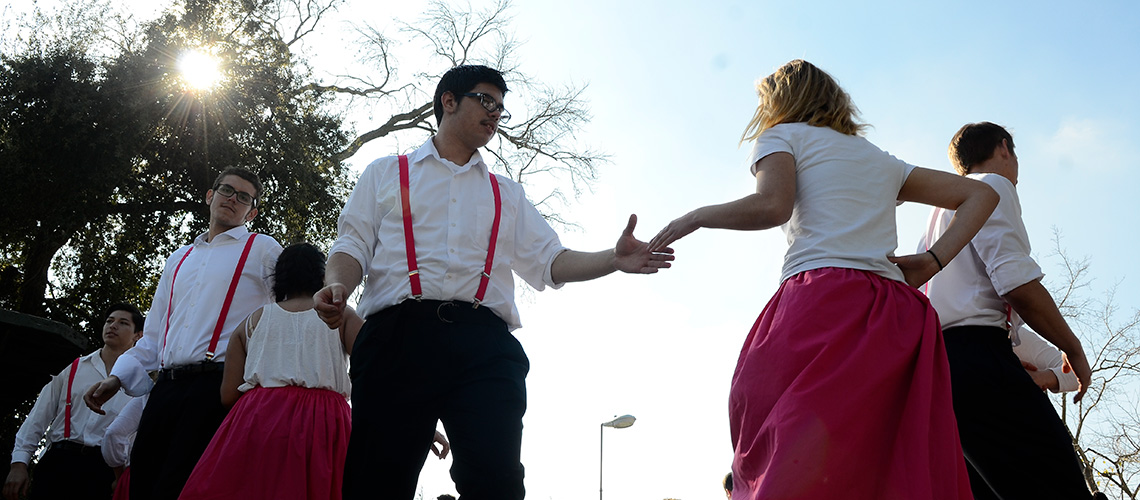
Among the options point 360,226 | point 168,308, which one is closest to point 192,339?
point 168,308

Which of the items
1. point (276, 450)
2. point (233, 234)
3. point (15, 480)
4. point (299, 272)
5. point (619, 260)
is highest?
point (233, 234)

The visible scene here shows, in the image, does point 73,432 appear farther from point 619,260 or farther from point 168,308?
point 619,260

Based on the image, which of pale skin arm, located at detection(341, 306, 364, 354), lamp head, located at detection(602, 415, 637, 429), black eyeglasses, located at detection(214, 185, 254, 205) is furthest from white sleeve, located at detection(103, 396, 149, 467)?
lamp head, located at detection(602, 415, 637, 429)

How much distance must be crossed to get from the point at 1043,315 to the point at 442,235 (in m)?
2.15

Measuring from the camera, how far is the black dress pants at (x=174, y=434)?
13.7 feet

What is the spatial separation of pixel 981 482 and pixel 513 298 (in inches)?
67.9

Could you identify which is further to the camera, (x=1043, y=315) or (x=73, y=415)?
(x=73, y=415)

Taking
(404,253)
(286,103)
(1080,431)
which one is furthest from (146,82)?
(1080,431)

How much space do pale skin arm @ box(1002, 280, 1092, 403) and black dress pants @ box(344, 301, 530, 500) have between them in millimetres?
1800

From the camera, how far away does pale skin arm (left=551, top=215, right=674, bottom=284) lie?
3.02 metres

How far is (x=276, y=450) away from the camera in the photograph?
4109 millimetres

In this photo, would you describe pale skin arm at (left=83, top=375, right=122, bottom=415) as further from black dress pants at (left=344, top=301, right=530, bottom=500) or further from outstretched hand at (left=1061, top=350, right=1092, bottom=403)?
outstretched hand at (left=1061, top=350, right=1092, bottom=403)

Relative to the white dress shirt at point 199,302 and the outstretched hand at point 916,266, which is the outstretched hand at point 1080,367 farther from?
the white dress shirt at point 199,302

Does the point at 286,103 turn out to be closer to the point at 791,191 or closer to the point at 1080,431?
the point at 791,191
